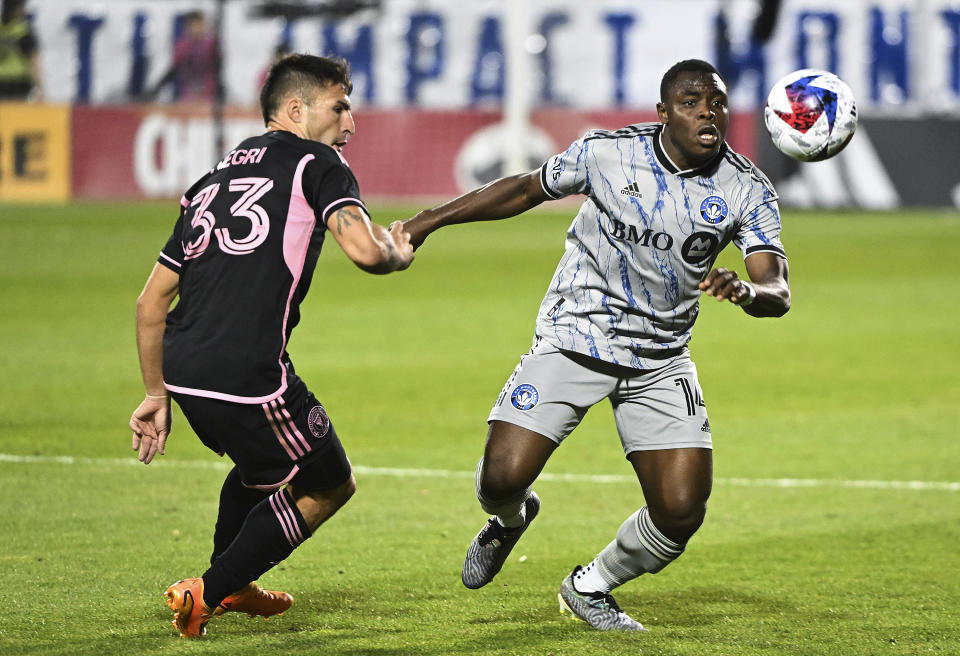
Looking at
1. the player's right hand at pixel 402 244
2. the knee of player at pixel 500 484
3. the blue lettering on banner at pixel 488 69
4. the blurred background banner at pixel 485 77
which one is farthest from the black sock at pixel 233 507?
the blue lettering on banner at pixel 488 69

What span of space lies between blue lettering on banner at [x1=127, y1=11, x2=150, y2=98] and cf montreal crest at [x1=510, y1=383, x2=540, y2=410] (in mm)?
28372

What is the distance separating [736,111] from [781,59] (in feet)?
26.3

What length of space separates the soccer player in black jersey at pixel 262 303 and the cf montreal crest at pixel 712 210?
1112 millimetres

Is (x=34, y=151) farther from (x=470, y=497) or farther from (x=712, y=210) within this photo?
(x=712, y=210)

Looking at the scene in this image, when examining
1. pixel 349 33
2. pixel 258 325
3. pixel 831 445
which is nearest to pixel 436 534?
pixel 258 325

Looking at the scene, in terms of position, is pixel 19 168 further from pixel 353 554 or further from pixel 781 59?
pixel 353 554

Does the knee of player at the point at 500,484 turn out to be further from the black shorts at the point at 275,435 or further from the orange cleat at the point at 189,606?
the orange cleat at the point at 189,606

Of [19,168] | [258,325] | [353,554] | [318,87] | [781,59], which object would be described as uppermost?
[781,59]

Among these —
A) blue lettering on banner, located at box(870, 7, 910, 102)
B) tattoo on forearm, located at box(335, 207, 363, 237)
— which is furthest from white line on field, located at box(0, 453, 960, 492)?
blue lettering on banner, located at box(870, 7, 910, 102)

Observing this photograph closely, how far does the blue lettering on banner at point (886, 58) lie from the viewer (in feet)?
118

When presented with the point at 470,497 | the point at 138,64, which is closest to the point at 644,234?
the point at 470,497

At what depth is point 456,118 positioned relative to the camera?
28141mm

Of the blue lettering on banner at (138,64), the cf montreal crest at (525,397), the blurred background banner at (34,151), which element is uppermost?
the blue lettering on banner at (138,64)

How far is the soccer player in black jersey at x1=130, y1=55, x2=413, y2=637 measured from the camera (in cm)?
453
